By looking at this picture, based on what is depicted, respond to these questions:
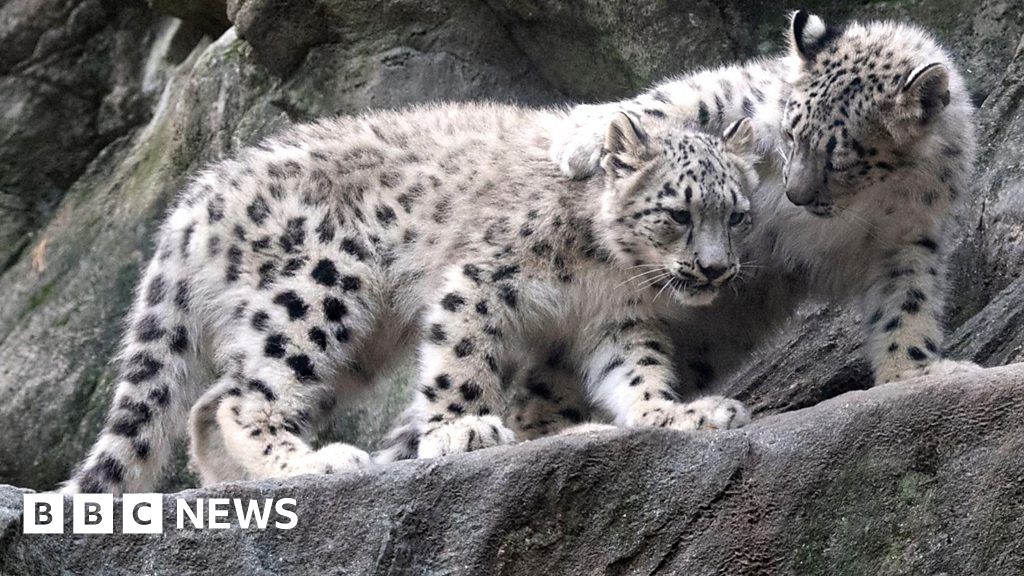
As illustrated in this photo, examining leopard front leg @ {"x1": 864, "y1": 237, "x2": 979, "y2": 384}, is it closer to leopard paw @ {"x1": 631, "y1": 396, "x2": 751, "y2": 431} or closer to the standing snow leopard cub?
the standing snow leopard cub

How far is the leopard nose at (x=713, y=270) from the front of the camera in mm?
6195

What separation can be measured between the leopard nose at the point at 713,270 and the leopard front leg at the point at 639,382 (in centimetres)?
42

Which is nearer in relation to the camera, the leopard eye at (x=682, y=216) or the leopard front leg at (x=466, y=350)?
the leopard front leg at (x=466, y=350)

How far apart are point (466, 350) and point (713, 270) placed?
1018 mm

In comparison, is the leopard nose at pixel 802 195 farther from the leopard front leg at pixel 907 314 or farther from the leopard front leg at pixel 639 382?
the leopard front leg at pixel 639 382

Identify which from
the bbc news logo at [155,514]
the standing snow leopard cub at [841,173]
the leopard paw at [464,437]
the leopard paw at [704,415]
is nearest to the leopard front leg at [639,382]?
the leopard paw at [704,415]

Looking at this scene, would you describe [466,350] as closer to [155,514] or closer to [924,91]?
[155,514]

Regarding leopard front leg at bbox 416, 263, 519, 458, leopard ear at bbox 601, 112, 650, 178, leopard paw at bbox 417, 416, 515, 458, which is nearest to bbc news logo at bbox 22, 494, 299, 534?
leopard paw at bbox 417, 416, 515, 458

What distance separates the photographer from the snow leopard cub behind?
248 inches

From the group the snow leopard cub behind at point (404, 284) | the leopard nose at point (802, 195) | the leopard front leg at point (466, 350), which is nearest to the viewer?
the leopard front leg at point (466, 350)

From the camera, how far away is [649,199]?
6449 millimetres

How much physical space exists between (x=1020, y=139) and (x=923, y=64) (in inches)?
53.0

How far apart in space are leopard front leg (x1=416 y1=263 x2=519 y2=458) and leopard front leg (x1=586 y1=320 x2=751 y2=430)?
444 millimetres

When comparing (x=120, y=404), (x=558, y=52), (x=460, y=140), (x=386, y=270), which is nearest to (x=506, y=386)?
(x=386, y=270)
